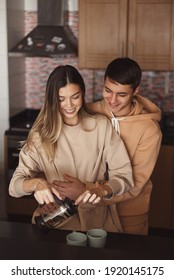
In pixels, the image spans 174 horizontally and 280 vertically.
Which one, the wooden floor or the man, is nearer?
the man

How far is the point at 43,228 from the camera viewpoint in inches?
63.4

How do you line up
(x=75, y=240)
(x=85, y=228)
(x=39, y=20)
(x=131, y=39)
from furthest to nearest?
(x=39, y=20), (x=131, y=39), (x=85, y=228), (x=75, y=240)

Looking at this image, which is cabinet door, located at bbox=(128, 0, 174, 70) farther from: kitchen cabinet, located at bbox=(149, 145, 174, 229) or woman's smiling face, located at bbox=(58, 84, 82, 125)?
woman's smiling face, located at bbox=(58, 84, 82, 125)

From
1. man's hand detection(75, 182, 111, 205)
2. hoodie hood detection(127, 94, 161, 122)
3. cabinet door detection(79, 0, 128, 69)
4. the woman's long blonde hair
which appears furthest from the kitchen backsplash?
man's hand detection(75, 182, 111, 205)

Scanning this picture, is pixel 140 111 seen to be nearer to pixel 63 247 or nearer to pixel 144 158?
pixel 144 158

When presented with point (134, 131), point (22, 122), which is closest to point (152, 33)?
point (22, 122)

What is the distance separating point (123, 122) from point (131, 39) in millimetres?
1624

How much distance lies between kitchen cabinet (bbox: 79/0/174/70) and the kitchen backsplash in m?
0.34

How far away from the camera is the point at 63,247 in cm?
141

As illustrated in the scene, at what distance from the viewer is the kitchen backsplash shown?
3.76 meters

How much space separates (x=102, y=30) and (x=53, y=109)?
1859 mm

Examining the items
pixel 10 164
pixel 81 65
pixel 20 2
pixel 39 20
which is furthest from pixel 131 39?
pixel 10 164
